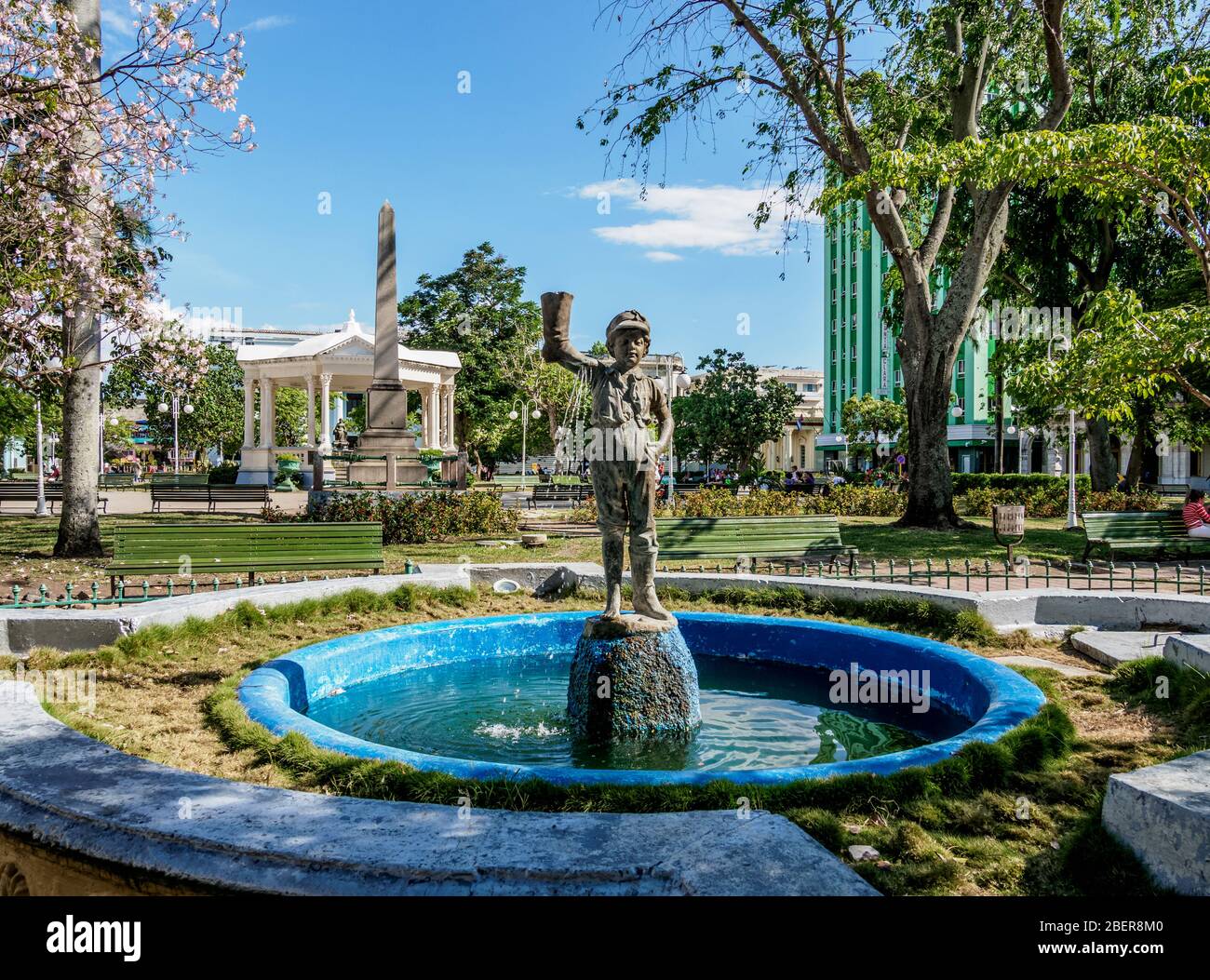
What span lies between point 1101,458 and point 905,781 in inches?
879

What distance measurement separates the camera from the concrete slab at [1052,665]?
19.3 feet

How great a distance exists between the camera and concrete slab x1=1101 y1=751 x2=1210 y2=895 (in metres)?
2.50

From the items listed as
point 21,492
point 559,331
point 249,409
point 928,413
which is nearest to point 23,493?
point 21,492

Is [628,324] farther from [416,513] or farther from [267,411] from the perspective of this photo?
[267,411]

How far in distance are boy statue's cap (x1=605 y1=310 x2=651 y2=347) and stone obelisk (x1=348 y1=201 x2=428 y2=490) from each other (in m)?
11.4

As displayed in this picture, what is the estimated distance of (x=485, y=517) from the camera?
49.2 ft

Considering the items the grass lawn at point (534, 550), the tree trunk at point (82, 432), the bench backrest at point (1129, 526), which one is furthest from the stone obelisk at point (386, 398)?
the bench backrest at point (1129, 526)

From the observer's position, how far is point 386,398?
54.3 feet

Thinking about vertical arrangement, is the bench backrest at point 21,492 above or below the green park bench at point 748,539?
above

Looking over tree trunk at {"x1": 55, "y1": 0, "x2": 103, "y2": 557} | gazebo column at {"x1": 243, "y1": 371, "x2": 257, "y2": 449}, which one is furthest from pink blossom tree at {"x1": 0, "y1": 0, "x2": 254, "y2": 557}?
gazebo column at {"x1": 243, "y1": 371, "x2": 257, "y2": 449}

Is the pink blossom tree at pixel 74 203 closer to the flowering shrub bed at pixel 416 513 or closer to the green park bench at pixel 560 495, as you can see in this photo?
the flowering shrub bed at pixel 416 513
